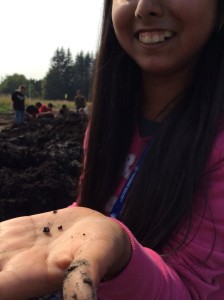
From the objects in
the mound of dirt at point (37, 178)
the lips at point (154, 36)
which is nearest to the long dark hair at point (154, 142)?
the lips at point (154, 36)

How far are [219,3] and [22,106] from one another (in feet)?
48.5

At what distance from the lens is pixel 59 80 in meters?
81.5

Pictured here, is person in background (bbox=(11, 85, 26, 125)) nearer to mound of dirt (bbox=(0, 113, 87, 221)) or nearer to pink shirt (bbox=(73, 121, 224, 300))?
mound of dirt (bbox=(0, 113, 87, 221))

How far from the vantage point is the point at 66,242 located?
1139 mm

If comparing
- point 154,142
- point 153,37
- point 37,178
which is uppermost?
point 153,37

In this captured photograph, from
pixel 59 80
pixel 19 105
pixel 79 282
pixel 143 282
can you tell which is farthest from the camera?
pixel 59 80

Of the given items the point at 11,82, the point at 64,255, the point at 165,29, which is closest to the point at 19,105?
the point at 165,29

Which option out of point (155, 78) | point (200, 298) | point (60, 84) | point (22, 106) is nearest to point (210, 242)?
point (200, 298)

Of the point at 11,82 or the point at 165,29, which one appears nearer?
the point at 165,29

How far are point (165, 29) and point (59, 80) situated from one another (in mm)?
81272

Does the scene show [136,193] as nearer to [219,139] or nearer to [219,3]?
[219,139]

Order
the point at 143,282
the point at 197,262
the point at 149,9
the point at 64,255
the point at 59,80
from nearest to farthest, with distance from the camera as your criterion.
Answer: the point at 64,255, the point at 143,282, the point at 197,262, the point at 149,9, the point at 59,80

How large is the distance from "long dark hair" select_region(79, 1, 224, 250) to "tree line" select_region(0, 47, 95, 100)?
2792 inches

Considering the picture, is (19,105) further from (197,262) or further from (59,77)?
(59,77)
